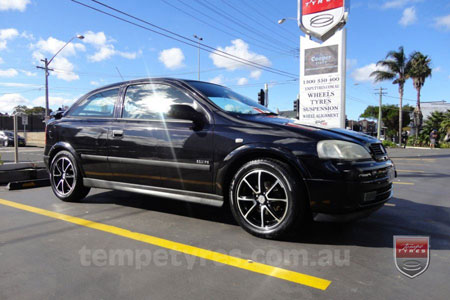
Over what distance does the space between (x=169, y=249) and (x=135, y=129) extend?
155cm

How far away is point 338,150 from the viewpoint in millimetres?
2666

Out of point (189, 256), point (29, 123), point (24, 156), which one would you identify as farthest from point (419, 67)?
point (29, 123)

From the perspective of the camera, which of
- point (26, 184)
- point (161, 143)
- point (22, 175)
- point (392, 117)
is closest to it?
point (161, 143)

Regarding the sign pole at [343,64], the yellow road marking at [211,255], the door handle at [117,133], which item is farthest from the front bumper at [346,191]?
the sign pole at [343,64]

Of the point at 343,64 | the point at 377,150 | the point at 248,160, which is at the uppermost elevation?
the point at 343,64

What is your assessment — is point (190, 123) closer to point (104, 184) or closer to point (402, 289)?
point (104, 184)

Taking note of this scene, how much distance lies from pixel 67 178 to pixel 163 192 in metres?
1.73

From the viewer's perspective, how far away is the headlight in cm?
264

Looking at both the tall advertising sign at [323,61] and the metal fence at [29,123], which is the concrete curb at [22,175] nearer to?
the tall advertising sign at [323,61]

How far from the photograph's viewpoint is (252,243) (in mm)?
2764

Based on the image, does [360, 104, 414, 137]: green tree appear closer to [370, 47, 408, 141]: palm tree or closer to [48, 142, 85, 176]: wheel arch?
[370, 47, 408, 141]: palm tree

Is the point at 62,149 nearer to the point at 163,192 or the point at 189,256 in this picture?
the point at 163,192

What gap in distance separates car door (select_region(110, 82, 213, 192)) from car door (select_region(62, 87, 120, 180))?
0.60ft

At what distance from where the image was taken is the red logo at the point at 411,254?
7.43 feet
